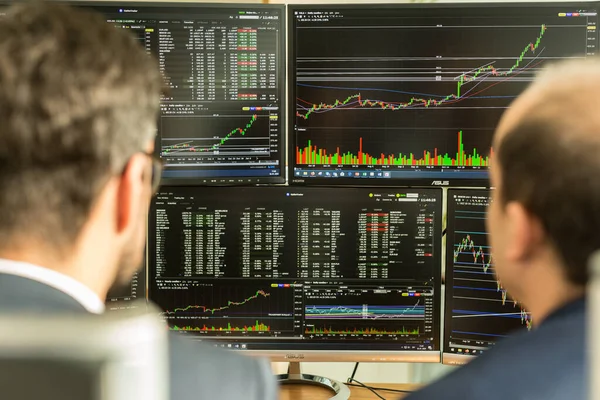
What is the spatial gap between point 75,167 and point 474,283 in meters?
1.31

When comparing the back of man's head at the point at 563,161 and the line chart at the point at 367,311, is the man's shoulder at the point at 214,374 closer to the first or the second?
the back of man's head at the point at 563,161

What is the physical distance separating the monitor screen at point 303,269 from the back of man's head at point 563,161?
0.93m

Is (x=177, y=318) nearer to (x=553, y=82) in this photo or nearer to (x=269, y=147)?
(x=269, y=147)

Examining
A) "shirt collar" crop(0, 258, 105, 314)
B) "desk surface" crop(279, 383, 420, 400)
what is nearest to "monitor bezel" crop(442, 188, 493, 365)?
"desk surface" crop(279, 383, 420, 400)

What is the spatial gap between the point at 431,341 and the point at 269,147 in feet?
2.22

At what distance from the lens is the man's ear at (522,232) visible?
2.83ft

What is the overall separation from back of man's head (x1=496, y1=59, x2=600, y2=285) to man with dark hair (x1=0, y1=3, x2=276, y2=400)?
1.29 feet

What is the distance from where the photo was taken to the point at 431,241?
1.81 meters

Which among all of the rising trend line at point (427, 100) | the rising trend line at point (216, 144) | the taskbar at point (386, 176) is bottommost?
the taskbar at point (386, 176)

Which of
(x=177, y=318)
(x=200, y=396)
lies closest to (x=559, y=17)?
(x=177, y=318)

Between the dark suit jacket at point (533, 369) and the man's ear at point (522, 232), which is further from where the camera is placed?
the man's ear at point (522, 232)

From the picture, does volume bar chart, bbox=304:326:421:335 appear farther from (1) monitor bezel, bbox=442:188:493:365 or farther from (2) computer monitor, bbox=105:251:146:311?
(2) computer monitor, bbox=105:251:146:311

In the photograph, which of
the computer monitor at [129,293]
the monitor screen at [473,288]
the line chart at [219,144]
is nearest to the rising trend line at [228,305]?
the computer monitor at [129,293]

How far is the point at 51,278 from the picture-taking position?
672 millimetres
